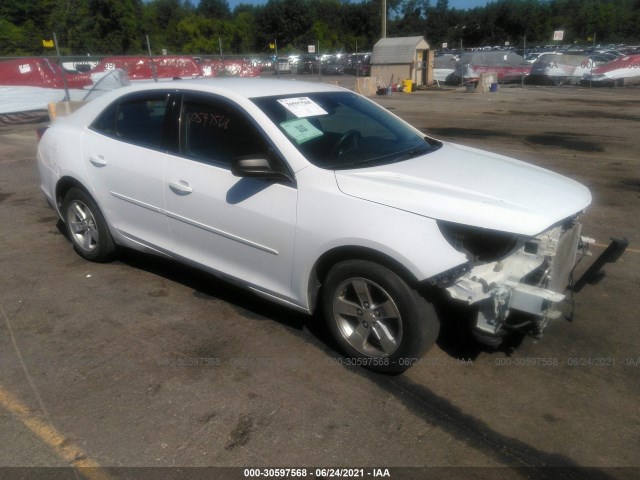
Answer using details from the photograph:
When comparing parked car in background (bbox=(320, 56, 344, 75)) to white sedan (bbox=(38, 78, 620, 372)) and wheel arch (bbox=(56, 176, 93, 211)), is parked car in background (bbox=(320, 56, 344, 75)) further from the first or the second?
white sedan (bbox=(38, 78, 620, 372))

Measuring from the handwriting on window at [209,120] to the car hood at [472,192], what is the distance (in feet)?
3.18

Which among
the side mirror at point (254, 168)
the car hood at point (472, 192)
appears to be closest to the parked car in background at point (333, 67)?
the car hood at point (472, 192)

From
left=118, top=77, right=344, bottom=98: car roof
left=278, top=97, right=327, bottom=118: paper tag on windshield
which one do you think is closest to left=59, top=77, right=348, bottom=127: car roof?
left=118, top=77, right=344, bottom=98: car roof

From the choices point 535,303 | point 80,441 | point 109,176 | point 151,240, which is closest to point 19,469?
point 80,441

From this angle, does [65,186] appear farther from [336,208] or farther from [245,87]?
[336,208]

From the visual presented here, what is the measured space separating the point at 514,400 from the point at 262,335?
166 centimetres

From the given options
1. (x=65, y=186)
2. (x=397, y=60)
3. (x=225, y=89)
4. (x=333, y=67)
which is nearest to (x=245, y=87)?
(x=225, y=89)

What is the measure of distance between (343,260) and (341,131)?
1156mm

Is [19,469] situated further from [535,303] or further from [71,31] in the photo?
[71,31]

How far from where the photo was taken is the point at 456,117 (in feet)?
51.9

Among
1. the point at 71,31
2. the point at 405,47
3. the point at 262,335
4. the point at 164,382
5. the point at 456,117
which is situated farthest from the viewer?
the point at 71,31

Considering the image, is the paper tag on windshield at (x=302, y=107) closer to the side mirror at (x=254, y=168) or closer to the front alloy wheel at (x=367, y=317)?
the side mirror at (x=254, y=168)

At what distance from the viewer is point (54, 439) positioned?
2.80 m

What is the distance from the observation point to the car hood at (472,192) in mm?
2963
